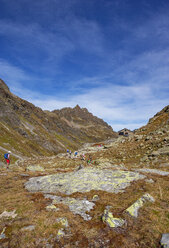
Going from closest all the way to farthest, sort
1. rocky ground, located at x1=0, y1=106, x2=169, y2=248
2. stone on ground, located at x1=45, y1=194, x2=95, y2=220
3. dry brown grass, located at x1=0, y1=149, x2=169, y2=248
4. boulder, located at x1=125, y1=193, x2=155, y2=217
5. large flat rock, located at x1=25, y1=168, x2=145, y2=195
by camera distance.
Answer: dry brown grass, located at x1=0, y1=149, x2=169, y2=248 < rocky ground, located at x1=0, y1=106, x2=169, y2=248 < boulder, located at x1=125, y1=193, x2=155, y2=217 < stone on ground, located at x1=45, y1=194, x2=95, y2=220 < large flat rock, located at x1=25, y1=168, x2=145, y2=195

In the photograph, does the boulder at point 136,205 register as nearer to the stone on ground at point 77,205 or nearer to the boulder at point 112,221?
the boulder at point 112,221

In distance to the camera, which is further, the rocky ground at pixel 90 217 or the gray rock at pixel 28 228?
the gray rock at pixel 28 228

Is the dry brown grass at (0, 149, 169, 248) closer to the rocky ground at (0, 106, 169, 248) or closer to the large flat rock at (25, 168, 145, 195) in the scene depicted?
the rocky ground at (0, 106, 169, 248)

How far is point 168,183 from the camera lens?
1508 cm

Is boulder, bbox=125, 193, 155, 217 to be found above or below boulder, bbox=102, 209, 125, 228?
above

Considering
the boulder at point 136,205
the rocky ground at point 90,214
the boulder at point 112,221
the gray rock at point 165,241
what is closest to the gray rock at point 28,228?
the rocky ground at point 90,214

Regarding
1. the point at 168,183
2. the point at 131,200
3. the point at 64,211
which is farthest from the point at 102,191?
the point at 168,183

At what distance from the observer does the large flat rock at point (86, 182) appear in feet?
50.1

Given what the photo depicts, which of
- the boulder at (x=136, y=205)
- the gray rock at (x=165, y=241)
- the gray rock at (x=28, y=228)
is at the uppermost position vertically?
the boulder at (x=136, y=205)

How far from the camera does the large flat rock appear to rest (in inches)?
601

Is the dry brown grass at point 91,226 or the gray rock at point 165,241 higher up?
the gray rock at point 165,241

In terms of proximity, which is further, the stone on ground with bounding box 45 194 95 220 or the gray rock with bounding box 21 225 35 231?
the stone on ground with bounding box 45 194 95 220

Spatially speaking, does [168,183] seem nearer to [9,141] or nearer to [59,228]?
[59,228]

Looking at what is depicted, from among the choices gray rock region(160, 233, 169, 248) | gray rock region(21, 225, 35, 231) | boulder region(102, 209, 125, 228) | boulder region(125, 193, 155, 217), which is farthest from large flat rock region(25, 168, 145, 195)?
gray rock region(160, 233, 169, 248)
